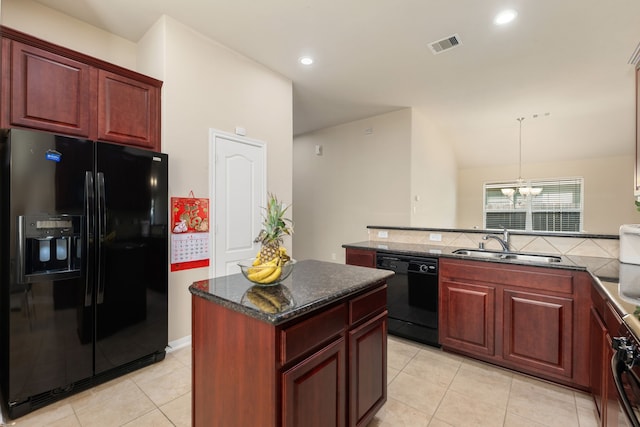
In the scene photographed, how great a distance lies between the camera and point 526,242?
2.66m

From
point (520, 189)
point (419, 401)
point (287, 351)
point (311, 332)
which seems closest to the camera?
point (287, 351)

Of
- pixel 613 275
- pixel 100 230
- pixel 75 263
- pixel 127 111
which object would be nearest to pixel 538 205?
pixel 613 275

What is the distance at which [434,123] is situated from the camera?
581 centimetres

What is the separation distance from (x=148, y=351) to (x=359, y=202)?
4.10m

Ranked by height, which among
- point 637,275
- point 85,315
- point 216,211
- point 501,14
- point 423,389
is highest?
point 501,14

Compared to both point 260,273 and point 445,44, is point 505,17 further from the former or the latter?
point 260,273

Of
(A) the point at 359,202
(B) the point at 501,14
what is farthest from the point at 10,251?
(A) the point at 359,202

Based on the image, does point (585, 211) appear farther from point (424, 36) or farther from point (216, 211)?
point (216, 211)

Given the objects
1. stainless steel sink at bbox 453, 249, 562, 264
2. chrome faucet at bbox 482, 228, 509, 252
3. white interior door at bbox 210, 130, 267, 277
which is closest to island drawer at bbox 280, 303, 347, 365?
stainless steel sink at bbox 453, 249, 562, 264

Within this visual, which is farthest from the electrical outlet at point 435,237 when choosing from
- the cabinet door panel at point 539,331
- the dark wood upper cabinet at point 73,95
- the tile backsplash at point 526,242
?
the dark wood upper cabinet at point 73,95

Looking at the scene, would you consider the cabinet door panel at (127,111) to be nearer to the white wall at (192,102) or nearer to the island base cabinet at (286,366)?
the white wall at (192,102)

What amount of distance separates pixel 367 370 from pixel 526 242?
2.04 m

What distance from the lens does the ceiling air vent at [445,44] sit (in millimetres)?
2957

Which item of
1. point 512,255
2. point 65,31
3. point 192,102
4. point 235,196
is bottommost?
point 512,255
